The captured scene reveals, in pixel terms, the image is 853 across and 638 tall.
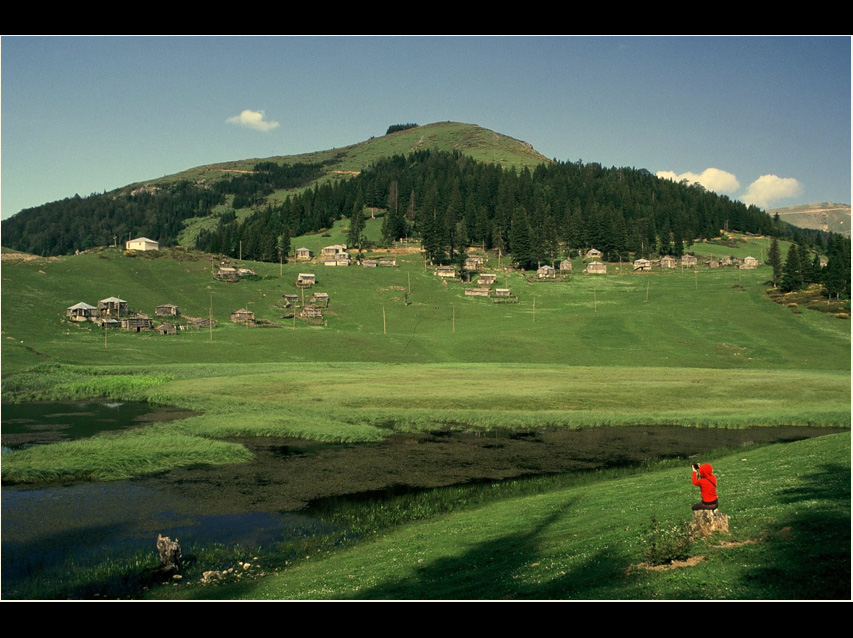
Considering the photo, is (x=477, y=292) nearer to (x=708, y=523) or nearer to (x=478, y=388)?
(x=478, y=388)

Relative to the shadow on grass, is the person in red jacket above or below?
above

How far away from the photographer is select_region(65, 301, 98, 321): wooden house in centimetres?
11850

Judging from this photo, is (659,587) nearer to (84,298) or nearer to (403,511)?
(403,511)

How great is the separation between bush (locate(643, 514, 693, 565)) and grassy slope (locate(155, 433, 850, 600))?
379 millimetres

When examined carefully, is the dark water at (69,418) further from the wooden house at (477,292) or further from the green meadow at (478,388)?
the wooden house at (477,292)

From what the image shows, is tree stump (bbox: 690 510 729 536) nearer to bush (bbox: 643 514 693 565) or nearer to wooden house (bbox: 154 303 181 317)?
bush (bbox: 643 514 693 565)

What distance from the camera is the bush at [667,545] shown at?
17.3 m

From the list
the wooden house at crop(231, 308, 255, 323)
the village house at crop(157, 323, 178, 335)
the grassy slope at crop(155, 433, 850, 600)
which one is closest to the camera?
the grassy slope at crop(155, 433, 850, 600)

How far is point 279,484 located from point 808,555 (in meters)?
28.0

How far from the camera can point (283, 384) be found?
74812mm

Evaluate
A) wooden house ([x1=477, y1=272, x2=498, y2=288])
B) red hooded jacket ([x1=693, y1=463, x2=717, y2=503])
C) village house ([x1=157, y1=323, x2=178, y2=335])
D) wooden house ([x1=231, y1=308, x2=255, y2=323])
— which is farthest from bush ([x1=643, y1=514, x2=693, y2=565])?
wooden house ([x1=477, y1=272, x2=498, y2=288])

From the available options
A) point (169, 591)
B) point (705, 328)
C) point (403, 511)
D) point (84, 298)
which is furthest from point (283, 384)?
point (705, 328)

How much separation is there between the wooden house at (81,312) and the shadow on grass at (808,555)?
126413 mm

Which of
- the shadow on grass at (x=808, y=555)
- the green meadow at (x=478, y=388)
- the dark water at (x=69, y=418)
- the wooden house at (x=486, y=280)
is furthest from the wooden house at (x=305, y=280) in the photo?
the shadow on grass at (x=808, y=555)
